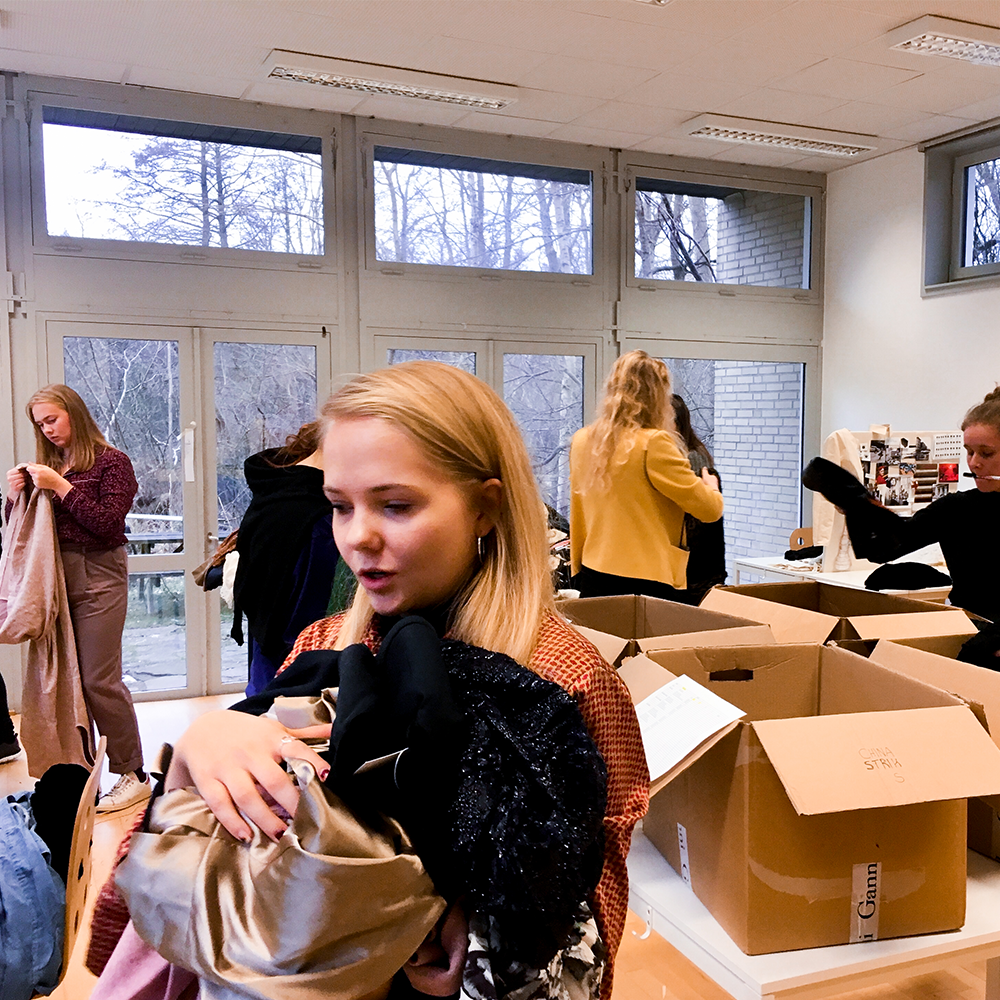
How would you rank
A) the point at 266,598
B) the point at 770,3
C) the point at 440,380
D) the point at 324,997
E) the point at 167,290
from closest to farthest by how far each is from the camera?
the point at 324,997
the point at 440,380
the point at 266,598
the point at 770,3
the point at 167,290

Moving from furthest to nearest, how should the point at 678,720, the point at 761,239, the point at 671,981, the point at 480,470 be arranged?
the point at 761,239, the point at 671,981, the point at 678,720, the point at 480,470

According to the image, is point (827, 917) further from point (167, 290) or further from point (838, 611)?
point (167, 290)

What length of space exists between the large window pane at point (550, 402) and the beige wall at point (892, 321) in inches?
75.5

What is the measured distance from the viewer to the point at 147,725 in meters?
4.46

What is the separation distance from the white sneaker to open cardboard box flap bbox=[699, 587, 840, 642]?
7.80ft

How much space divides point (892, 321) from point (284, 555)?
195 inches

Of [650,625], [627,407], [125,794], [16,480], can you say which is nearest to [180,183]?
[16,480]

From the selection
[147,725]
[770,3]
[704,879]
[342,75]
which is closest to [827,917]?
[704,879]

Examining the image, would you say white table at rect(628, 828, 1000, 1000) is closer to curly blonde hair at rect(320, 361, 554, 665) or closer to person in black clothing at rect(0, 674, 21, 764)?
curly blonde hair at rect(320, 361, 554, 665)

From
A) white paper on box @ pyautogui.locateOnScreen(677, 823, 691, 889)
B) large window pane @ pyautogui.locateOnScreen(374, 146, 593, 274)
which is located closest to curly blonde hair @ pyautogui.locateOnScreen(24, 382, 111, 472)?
large window pane @ pyautogui.locateOnScreen(374, 146, 593, 274)

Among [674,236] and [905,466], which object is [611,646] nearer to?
[905,466]

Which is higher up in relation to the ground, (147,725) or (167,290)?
(167,290)

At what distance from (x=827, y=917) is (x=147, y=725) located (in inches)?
155

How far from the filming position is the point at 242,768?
715mm
